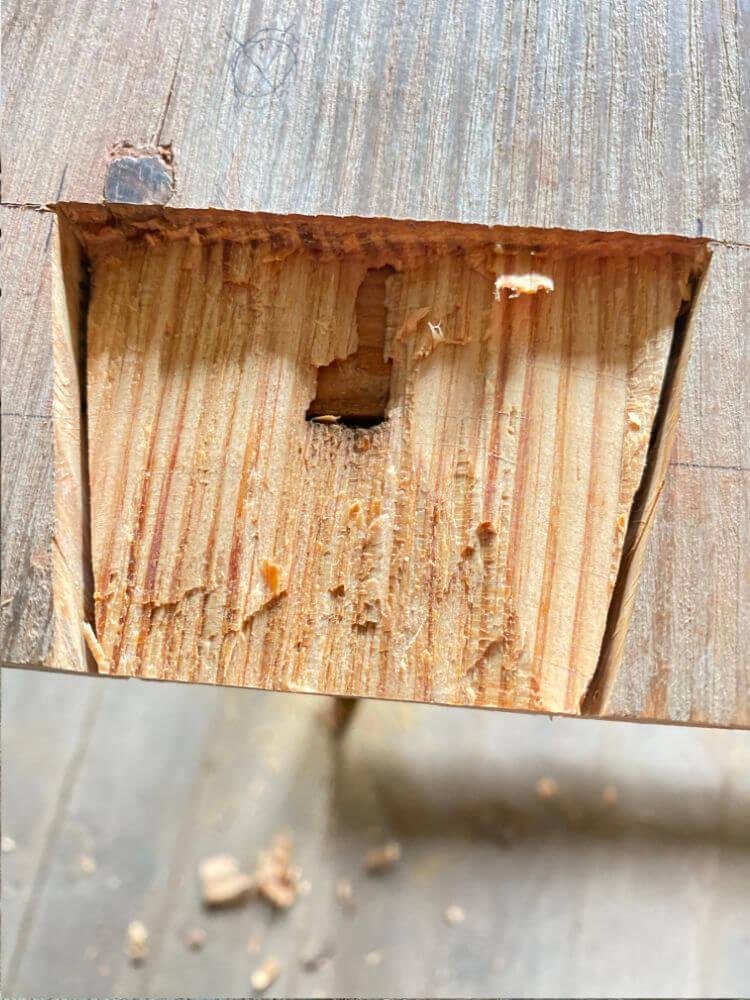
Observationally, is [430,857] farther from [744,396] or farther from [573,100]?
[573,100]

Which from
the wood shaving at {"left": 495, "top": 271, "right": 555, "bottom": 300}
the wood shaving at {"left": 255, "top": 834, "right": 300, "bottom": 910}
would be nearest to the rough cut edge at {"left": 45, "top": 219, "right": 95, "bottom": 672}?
the wood shaving at {"left": 495, "top": 271, "right": 555, "bottom": 300}

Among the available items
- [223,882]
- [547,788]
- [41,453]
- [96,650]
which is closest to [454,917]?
[547,788]

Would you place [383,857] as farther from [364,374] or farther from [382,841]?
[364,374]

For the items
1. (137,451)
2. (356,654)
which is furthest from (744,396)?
(137,451)

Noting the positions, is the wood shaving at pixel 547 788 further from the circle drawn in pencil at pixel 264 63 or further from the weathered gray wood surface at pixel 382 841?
the circle drawn in pencil at pixel 264 63

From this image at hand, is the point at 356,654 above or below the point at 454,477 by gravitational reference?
below
